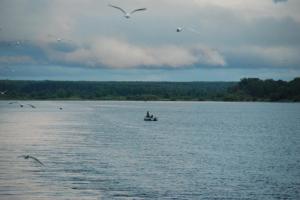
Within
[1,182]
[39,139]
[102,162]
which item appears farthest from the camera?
[39,139]

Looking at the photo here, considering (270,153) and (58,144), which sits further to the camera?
(58,144)

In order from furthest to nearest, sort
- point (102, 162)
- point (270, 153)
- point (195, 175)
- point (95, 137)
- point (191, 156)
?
point (95, 137)
point (270, 153)
point (191, 156)
point (102, 162)
point (195, 175)

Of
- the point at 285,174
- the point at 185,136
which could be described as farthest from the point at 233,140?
the point at 285,174

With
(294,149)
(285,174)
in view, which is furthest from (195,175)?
(294,149)

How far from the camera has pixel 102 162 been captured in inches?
2534

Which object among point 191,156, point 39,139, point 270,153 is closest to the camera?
point 191,156

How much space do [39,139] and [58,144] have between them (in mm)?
11162

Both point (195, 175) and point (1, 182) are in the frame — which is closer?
point (1, 182)

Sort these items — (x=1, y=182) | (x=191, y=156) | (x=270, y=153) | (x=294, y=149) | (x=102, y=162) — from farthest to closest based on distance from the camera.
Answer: (x=294, y=149), (x=270, y=153), (x=191, y=156), (x=102, y=162), (x=1, y=182)

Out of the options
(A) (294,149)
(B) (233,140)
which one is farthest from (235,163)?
(B) (233,140)

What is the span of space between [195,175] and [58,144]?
34.2 meters

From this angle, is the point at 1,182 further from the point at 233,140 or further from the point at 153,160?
the point at 233,140

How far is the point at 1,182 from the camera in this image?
4831cm

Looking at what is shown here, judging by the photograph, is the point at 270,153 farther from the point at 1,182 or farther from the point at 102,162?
the point at 1,182
